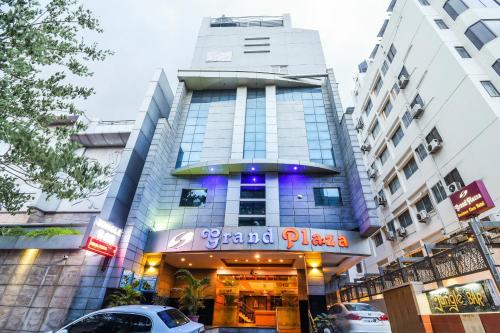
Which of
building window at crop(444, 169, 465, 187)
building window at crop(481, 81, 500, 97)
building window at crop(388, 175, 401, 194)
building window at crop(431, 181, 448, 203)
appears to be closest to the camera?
building window at crop(481, 81, 500, 97)

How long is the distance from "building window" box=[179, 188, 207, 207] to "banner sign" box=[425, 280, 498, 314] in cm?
1307

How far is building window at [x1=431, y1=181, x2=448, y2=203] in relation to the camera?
17328mm

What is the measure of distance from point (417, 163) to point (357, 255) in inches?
474

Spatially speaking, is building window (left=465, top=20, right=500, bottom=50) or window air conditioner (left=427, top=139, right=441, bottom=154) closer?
building window (left=465, top=20, right=500, bottom=50)

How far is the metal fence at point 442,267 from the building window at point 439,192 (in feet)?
30.6

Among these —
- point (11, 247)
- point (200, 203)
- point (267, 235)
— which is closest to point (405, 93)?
Answer: point (267, 235)

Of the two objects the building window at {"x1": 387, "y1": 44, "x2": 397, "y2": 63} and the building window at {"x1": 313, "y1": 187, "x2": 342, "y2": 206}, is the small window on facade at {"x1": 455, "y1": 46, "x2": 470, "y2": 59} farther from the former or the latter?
the building window at {"x1": 313, "y1": 187, "x2": 342, "y2": 206}

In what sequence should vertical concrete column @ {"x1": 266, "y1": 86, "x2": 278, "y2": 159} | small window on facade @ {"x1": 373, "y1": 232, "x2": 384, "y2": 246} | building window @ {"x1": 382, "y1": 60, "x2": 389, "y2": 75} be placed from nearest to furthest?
vertical concrete column @ {"x1": 266, "y1": 86, "x2": 278, "y2": 159}, building window @ {"x1": 382, "y1": 60, "x2": 389, "y2": 75}, small window on facade @ {"x1": 373, "y1": 232, "x2": 384, "y2": 246}

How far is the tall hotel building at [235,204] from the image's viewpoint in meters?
12.8

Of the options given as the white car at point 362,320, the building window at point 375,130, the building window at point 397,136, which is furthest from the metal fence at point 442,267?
the building window at point 375,130

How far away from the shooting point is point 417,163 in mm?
20594

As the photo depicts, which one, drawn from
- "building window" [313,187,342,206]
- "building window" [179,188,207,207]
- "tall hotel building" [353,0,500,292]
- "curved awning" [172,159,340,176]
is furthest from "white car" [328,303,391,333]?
"building window" [179,188,207,207]

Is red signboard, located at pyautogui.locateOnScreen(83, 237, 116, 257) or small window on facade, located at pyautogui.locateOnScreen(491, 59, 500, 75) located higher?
small window on facade, located at pyautogui.locateOnScreen(491, 59, 500, 75)

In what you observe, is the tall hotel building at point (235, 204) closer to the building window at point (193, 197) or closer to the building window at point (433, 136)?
the building window at point (193, 197)
